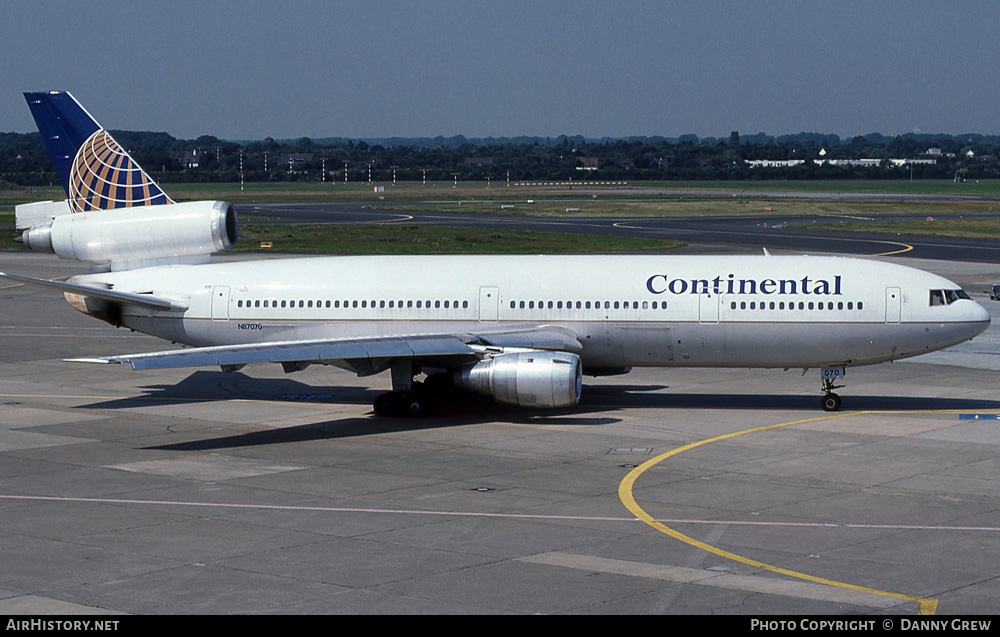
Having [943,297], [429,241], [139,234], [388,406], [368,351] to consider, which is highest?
[139,234]

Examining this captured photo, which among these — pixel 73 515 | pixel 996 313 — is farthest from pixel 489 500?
pixel 996 313

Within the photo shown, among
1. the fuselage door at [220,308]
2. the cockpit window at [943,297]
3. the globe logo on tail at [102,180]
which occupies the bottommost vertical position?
the fuselage door at [220,308]

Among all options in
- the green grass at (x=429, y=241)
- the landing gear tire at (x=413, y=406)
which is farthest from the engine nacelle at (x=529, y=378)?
the green grass at (x=429, y=241)

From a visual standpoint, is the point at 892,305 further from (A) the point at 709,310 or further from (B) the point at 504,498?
(B) the point at 504,498

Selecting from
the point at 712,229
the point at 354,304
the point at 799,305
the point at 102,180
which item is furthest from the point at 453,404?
the point at 712,229

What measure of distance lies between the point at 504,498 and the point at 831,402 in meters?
15.0

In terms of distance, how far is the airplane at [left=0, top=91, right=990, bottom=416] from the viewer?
3722cm

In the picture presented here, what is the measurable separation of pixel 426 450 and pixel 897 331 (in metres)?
14.7

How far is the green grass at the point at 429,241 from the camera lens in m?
93.9

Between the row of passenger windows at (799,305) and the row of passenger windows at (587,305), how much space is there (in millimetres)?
2393

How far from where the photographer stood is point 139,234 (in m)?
41.8

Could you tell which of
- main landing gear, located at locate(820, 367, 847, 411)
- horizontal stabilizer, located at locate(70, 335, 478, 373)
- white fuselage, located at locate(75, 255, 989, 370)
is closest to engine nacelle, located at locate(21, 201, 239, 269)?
white fuselage, located at locate(75, 255, 989, 370)

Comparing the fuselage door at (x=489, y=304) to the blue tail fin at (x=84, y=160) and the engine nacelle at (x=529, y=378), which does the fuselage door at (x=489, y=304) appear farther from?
the blue tail fin at (x=84, y=160)
